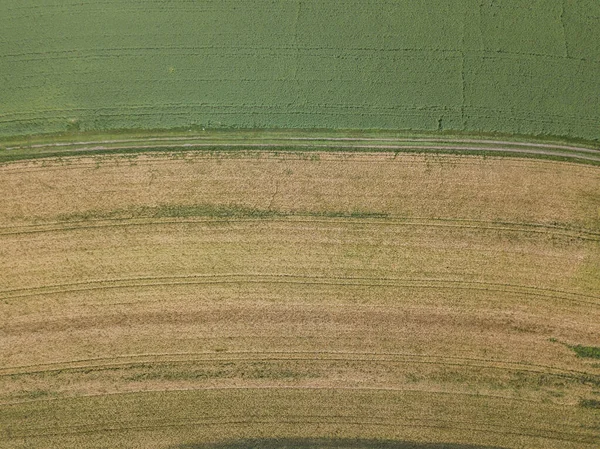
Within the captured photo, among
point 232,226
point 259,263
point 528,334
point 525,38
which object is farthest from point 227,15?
point 528,334

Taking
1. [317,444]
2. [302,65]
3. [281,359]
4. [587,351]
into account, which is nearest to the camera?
[317,444]

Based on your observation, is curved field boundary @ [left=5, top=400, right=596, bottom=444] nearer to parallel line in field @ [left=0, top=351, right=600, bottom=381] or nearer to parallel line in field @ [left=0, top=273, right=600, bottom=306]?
parallel line in field @ [left=0, top=351, right=600, bottom=381]

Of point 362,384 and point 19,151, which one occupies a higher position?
point 19,151

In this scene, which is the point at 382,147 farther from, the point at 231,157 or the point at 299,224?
the point at 231,157

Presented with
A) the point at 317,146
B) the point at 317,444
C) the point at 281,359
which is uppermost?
the point at 317,146

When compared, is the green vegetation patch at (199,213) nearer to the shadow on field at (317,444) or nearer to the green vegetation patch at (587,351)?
the shadow on field at (317,444)

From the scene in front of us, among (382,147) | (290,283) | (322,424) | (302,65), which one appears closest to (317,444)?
(322,424)

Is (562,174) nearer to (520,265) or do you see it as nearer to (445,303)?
(520,265)

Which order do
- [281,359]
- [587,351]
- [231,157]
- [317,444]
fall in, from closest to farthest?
[317,444] → [281,359] → [587,351] → [231,157]
